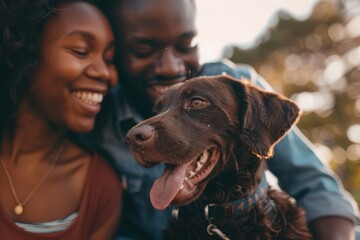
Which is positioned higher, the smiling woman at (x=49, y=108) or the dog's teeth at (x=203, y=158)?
the dog's teeth at (x=203, y=158)

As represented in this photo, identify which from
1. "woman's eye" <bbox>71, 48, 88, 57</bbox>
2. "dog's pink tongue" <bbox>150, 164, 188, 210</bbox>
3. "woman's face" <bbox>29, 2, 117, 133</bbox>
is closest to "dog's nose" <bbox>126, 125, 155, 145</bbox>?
"dog's pink tongue" <bbox>150, 164, 188, 210</bbox>

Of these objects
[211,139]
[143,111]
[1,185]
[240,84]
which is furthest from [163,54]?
[1,185]

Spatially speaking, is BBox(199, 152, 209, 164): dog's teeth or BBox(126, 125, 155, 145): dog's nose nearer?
BBox(126, 125, 155, 145): dog's nose

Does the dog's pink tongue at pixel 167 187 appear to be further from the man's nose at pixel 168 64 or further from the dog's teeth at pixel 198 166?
the man's nose at pixel 168 64

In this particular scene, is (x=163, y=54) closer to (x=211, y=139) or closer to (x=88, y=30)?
(x=88, y=30)

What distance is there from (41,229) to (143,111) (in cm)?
131

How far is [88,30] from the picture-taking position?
347 cm

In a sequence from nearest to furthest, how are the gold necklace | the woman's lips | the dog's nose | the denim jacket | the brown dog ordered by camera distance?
the dog's nose → the brown dog → the gold necklace → the woman's lips → the denim jacket

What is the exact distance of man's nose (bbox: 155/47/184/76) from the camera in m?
3.71

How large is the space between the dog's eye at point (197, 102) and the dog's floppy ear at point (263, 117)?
0.24 m

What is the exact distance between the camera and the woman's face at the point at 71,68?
11.2 feet

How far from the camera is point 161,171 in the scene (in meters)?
4.10

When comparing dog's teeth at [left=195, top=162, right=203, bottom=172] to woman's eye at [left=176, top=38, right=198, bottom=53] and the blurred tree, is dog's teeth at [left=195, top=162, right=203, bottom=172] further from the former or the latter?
the blurred tree

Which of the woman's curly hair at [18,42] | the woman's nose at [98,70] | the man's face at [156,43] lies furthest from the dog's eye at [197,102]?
the woman's curly hair at [18,42]
